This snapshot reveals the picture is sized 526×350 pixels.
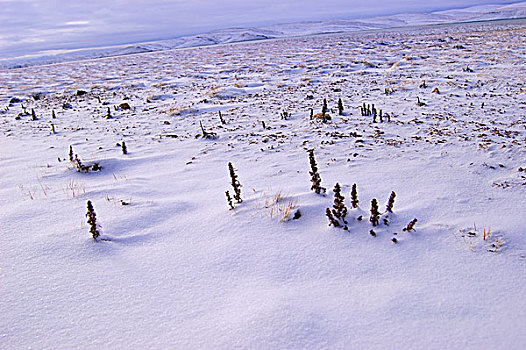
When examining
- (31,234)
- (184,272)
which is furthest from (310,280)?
(31,234)

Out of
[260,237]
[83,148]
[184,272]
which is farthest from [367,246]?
[83,148]

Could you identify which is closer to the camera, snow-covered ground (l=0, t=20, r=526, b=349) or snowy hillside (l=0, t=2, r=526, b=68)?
snow-covered ground (l=0, t=20, r=526, b=349)

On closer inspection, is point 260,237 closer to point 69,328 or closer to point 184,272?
point 184,272

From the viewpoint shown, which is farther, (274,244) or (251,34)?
(251,34)

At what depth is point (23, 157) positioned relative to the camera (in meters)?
6.19

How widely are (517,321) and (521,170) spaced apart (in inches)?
113

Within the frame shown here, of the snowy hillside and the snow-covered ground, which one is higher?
the snowy hillside

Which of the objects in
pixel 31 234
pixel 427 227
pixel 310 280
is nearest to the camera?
pixel 310 280

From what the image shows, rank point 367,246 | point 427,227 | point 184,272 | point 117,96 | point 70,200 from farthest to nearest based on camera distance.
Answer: point 117,96
point 70,200
point 427,227
point 367,246
point 184,272

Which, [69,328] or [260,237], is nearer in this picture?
[69,328]

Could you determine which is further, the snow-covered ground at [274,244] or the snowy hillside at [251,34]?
the snowy hillside at [251,34]

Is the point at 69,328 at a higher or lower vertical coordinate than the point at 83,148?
lower

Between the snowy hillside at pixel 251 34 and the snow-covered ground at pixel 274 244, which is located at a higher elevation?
the snowy hillside at pixel 251 34

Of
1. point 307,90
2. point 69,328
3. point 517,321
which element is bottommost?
point 517,321
